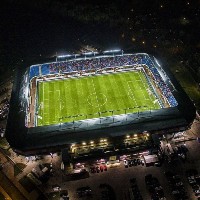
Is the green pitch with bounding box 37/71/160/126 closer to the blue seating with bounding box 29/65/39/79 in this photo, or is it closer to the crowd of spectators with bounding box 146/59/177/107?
the blue seating with bounding box 29/65/39/79

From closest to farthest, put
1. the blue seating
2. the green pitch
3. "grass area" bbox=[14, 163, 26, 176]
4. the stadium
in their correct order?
1. "grass area" bbox=[14, 163, 26, 176]
2. the stadium
3. the green pitch
4. the blue seating

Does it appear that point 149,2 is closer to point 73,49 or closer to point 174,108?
point 73,49

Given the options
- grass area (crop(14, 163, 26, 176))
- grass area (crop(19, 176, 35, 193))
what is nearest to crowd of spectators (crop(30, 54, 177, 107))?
grass area (crop(14, 163, 26, 176))

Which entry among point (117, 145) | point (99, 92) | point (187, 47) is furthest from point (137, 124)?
point (187, 47)

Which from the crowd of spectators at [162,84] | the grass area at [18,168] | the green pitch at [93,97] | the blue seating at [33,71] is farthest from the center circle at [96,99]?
the grass area at [18,168]

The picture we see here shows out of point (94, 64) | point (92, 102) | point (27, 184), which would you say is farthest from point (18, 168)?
point (94, 64)

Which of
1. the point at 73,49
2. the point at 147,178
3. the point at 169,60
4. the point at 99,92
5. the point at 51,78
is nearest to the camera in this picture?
the point at 147,178

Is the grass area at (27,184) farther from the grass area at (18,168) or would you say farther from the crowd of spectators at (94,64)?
the crowd of spectators at (94,64)
